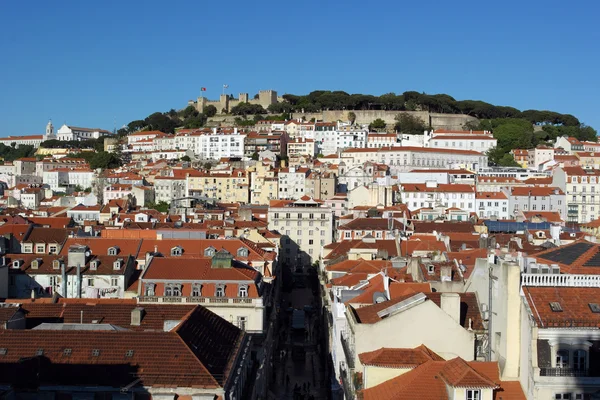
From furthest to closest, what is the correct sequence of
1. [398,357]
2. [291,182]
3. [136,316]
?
[291,182]
[136,316]
[398,357]

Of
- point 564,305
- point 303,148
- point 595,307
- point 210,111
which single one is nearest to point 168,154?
point 303,148

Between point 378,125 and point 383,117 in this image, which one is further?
point 383,117

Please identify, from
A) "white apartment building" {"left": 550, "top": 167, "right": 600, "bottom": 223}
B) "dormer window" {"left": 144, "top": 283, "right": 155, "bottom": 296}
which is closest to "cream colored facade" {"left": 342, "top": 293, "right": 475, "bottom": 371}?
"dormer window" {"left": 144, "top": 283, "right": 155, "bottom": 296}

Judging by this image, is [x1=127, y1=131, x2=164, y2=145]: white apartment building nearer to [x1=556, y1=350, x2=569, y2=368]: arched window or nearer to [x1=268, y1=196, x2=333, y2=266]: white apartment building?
[x1=268, y1=196, x2=333, y2=266]: white apartment building

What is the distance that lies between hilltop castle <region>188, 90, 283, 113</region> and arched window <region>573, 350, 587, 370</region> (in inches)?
6772

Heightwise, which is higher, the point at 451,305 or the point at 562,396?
the point at 451,305

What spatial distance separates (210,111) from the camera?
630ft

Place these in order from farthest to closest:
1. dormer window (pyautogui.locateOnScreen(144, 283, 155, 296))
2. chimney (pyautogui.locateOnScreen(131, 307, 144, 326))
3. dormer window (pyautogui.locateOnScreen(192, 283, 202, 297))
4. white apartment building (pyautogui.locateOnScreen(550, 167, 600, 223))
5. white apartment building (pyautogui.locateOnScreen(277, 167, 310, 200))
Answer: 1. white apartment building (pyautogui.locateOnScreen(277, 167, 310, 200))
2. white apartment building (pyautogui.locateOnScreen(550, 167, 600, 223))
3. dormer window (pyautogui.locateOnScreen(144, 283, 155, 296))
4. dormer window (pyautogui.locateOnScreen(192, 283, 202, 297))
5. chimney (pyautogui.locateOnScreen(131, 307, 144, 326))

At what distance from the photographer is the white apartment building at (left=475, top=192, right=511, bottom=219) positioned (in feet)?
325

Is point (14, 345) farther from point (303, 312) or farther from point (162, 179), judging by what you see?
point (162, 179)

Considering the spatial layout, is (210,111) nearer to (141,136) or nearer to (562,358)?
(141,136)

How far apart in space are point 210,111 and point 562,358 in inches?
6918

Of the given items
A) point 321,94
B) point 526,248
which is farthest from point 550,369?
point 321,94

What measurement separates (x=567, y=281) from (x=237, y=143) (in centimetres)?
13342
